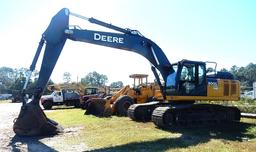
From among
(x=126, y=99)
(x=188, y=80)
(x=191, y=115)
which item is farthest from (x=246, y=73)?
(x=191, y=115)

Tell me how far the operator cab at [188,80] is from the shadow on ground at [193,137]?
1.58 meters

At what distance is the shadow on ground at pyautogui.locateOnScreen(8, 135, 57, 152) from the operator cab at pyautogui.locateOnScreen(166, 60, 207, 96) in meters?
6.05

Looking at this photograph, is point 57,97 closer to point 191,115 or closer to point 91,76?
point 191,115

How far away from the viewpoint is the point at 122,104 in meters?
→ 22.0

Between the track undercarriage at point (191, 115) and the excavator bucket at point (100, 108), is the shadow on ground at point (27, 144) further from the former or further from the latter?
the excavator bucket at point (100, 108)

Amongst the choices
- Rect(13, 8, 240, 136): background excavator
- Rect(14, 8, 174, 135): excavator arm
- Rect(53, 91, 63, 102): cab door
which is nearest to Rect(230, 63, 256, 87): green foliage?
Answer: Rect(53, 91, 63, 102): cab door

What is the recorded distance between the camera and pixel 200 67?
52.2ft

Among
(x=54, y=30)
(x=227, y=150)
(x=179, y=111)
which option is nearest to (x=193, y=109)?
(x=179, y=111)

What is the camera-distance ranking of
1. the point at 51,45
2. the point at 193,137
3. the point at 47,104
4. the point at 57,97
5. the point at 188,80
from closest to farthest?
the point at 193,137, the point at 51,45, the point at 188,80, the point at 47,104, the point at 57,97

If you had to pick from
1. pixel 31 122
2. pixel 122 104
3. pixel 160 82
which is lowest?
pixel 31 122

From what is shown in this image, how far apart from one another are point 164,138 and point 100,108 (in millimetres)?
9987

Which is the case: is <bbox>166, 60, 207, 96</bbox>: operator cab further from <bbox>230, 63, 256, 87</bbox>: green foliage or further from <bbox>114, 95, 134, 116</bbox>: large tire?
<bbox>230, 63, 256, 87</bbox>: green foliage

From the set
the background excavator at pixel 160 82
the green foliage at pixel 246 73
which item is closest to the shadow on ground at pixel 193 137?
the background excavator at pixel 160 82

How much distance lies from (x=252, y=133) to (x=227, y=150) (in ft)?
12.0
